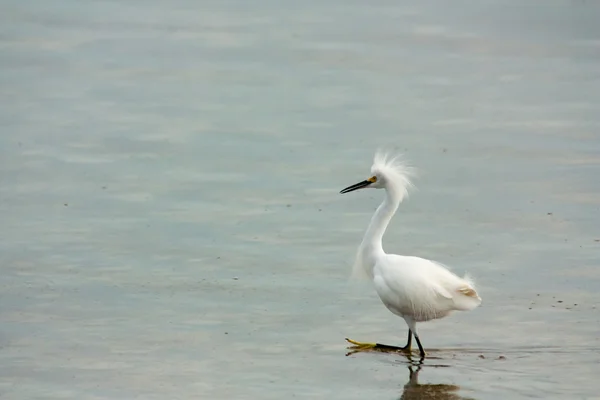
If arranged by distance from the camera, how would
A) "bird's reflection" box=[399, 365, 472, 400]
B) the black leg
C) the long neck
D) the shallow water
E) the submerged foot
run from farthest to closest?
the long neck → the black leg → the submerged foot → the shallow water → "bird's reflection" box=[399, 365, 472, 400]

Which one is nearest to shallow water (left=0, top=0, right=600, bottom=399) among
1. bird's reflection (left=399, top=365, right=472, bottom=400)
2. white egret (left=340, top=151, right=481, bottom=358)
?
bird's reflection (left=399, top=365, right=472, bottom=400)

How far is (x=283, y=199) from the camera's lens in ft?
36.4

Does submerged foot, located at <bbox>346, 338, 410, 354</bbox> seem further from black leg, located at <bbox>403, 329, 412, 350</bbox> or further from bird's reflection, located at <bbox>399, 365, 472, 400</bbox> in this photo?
bird's reflection, located at <bbox>399, 365, 472, 400</bbox>

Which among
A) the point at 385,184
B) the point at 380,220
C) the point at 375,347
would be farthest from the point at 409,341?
the point at 385,184

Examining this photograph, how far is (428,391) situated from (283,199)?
420cm

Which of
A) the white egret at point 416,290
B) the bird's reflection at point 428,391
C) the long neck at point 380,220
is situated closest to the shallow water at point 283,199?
the bird's reflection at point 428,391

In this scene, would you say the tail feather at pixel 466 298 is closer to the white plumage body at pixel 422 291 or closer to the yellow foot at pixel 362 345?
the white plumage body at pixel 422 291

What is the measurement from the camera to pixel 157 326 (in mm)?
8219

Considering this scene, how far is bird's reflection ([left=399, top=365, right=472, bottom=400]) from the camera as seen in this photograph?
7.03 m

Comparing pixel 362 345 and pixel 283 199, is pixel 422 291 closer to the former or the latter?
pixel 362 345

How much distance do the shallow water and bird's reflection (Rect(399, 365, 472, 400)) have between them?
31 mm

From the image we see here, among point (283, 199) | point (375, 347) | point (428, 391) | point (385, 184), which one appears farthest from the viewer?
point (283, 199)

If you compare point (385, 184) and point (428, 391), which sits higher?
point (385, 184)

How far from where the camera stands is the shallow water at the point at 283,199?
25.0ft
